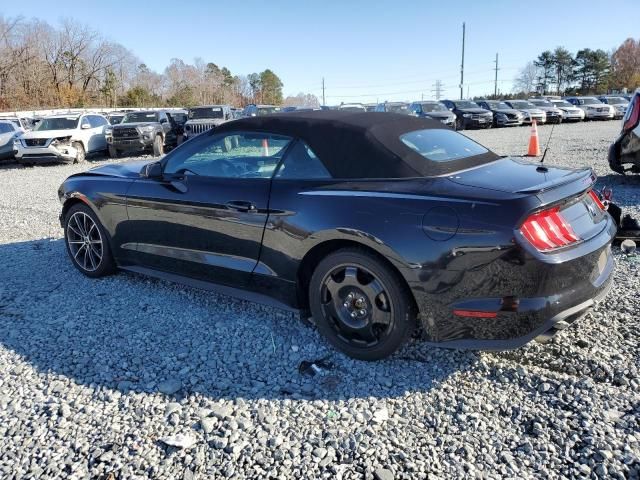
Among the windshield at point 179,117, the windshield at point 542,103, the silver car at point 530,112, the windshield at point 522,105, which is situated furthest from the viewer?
the windshield at point 542,103

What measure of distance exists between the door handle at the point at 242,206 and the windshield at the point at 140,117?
52.7ft

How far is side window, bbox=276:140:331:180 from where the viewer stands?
3.35 m

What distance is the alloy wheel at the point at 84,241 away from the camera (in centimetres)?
478

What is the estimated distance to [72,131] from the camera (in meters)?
16.1

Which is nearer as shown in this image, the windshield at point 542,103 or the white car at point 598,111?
the white car at point 598,111

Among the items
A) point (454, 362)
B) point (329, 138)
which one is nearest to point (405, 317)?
point (454, 362)

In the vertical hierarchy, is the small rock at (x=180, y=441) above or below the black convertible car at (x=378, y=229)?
below

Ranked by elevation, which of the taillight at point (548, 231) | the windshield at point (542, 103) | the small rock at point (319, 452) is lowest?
the small rock at point (319, 452)

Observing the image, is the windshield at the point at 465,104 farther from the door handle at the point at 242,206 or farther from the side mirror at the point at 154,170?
the door handle at the point at 242,206

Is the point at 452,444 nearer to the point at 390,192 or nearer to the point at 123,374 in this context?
the point at 390,192

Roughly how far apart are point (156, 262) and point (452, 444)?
2815 mm

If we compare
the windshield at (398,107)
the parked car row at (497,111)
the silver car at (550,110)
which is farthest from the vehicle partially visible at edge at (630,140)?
the silver car at (550,110)

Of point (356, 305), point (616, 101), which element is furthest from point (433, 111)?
point (356, 305)

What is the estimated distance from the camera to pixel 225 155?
400 centimetres
